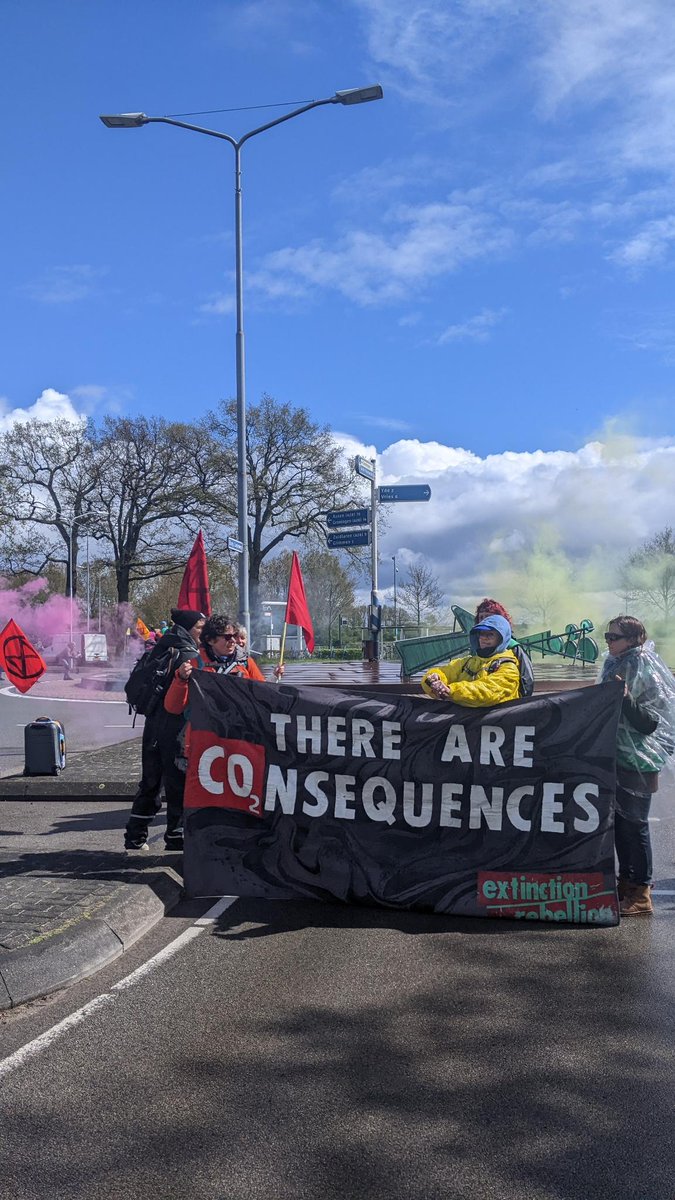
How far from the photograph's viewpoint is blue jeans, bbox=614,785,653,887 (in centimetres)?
576

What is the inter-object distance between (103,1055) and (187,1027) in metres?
0.41

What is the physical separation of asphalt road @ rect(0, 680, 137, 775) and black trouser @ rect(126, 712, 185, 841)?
4875mm

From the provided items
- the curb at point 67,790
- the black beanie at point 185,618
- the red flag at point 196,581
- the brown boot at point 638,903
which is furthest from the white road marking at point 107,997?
the red flag at point 196,581

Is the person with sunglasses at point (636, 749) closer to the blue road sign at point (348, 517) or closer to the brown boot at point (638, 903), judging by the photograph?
the brown boot at point (638, 903)

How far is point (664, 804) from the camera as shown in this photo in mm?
10070

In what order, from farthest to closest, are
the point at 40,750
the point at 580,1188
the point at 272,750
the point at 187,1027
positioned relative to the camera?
the point at 40,750 → the point at 272,750 → the point at 187,1027 → the point at 580,1188

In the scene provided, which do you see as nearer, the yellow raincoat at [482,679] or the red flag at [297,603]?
the yellow raincoat at [482,679]

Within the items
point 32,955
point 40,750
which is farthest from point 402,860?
point 40,750

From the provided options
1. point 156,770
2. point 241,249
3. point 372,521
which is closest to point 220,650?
point 156,770

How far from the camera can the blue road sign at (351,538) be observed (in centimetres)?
3112

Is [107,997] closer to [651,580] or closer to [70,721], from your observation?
[70,721]

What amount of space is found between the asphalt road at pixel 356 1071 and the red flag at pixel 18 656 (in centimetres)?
747

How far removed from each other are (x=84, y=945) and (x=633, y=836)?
3180 millimetres

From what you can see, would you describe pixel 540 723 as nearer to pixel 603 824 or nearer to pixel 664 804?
pixel 603 824
